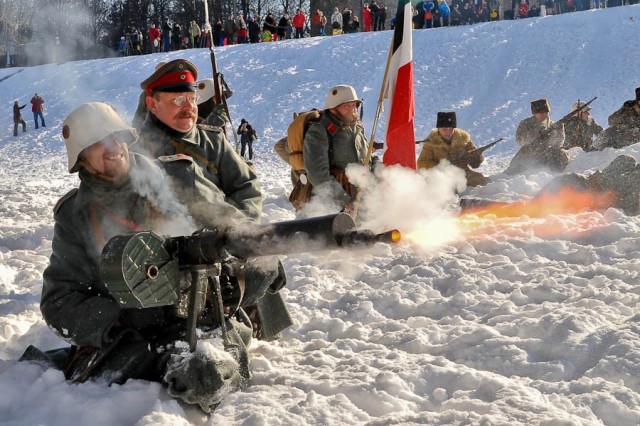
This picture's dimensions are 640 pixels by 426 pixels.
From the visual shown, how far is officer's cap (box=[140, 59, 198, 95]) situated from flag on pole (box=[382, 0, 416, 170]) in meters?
2.90

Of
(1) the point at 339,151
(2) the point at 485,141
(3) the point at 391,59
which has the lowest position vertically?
(2) the point at 485,141

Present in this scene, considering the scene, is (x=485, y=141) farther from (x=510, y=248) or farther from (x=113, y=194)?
→ (x=113, y=194)

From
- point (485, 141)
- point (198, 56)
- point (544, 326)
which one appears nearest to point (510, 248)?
point (544, 326)

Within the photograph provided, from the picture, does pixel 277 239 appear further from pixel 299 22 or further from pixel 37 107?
pixel 299 22

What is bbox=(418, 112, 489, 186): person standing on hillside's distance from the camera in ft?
39.8

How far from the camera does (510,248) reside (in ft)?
23.9

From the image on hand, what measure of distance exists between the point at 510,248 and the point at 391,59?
1.87 metres

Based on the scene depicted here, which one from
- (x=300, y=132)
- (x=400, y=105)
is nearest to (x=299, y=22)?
(x=300, y=132)

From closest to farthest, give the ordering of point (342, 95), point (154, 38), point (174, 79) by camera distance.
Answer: point (174, 79), point (342, 95), point (154, 38)

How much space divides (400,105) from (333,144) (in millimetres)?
958

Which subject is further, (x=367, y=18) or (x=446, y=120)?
(x=367, y=18)

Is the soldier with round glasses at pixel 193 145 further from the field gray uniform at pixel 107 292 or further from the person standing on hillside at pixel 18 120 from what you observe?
the person standing on hillside at pixel 18 120

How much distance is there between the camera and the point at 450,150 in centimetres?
1229

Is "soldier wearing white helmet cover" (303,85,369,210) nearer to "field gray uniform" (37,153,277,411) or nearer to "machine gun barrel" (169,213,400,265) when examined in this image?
"field gray uniform" (37,153,277,411)
